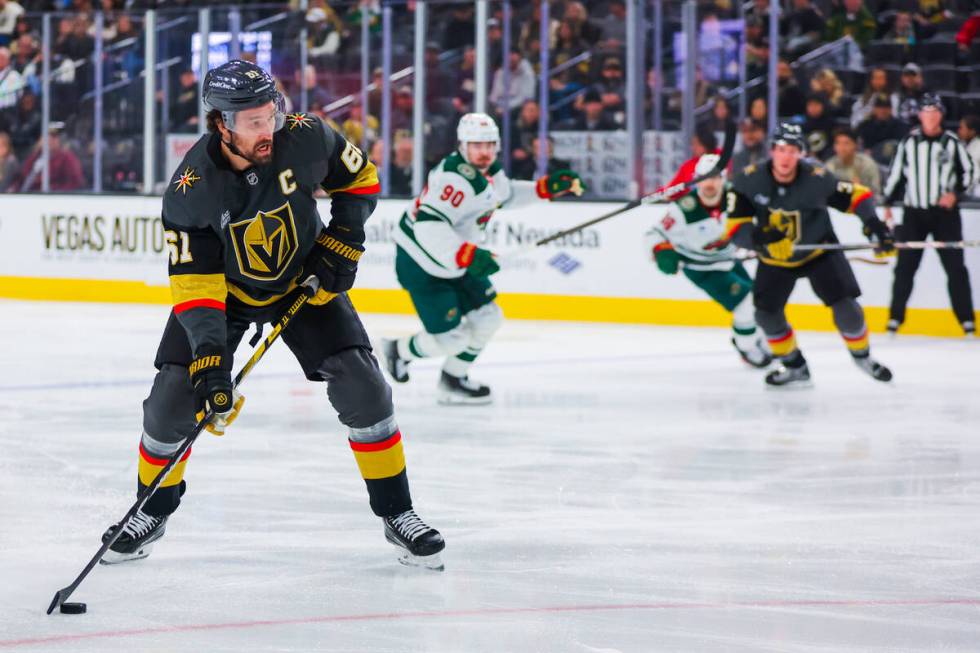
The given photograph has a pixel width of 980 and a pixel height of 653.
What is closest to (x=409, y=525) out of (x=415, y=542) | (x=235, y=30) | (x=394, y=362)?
(x=415, y=542)

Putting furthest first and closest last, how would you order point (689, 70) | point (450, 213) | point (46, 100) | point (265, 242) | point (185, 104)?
point (46, 100) → point (185, 104) → point (689, 70) → point (450, 213) → point (265, 242)

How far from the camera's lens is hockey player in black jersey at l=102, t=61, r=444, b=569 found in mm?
3002

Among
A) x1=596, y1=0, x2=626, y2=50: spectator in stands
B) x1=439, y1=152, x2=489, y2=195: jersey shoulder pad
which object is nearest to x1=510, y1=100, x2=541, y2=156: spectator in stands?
x1=596, y1=0, x2=626, y2=50: spectator in stands

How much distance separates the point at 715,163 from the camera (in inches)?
257

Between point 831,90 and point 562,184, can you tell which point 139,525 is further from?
point 831,90

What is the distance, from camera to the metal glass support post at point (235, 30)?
10594 mm

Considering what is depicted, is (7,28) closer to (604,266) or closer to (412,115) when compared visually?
(412,115)

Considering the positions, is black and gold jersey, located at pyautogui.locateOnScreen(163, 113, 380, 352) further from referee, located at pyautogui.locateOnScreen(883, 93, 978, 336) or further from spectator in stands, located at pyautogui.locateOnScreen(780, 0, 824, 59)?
spectator in stands, located at pyautogui.locateOnScreen(780, 0, 824, 59)

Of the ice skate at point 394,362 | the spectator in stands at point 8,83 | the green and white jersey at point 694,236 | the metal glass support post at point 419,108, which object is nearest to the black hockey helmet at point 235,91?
the ice skate at point 394,362

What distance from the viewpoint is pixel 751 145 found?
935cm

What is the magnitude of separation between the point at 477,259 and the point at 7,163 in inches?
259

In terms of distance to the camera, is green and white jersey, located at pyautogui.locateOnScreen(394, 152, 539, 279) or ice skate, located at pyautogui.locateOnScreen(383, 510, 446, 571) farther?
green and white jersey, located at pyautogui.locateOnScreen(394, 152, 539, 279)

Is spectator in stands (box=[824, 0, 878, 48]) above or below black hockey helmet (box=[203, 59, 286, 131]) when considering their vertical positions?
below

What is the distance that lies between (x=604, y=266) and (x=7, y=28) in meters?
5.16
